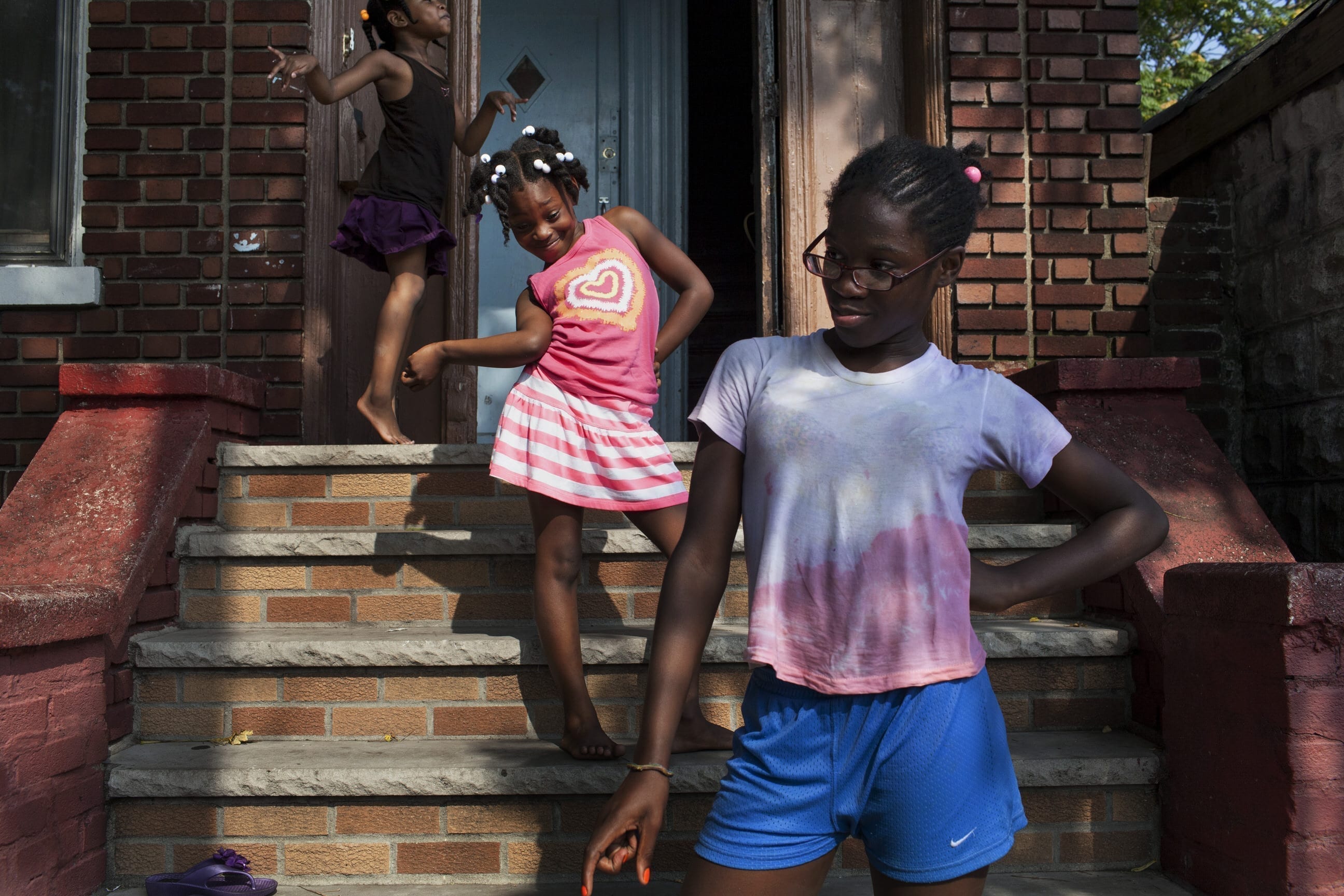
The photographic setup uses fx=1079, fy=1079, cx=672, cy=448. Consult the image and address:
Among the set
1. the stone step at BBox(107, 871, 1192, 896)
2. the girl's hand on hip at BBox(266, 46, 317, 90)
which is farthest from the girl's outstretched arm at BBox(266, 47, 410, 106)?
the stone step at BBox(107, 871, 1192, 896)

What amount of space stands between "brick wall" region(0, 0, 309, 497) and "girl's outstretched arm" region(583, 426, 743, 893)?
3.41 m

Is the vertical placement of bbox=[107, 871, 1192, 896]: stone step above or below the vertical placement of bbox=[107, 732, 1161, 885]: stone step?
below

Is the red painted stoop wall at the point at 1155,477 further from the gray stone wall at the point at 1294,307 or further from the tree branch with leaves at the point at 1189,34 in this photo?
the tree branch with leaves at the point at 1189,34

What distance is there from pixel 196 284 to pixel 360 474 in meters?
1.48

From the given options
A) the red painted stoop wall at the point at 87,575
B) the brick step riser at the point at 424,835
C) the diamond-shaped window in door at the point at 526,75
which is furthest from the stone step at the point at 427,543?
the diamond-shaped window in door at the point at 526,75

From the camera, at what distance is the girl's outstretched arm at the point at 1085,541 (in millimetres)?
1523

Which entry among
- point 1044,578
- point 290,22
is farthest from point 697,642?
point 290,22

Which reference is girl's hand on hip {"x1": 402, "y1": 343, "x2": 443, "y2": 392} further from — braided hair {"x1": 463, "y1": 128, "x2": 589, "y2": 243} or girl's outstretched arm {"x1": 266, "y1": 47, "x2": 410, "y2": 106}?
girl's outstretched arm {"x1": 266, "y1": 47, "x2": 410, "y2": 106}

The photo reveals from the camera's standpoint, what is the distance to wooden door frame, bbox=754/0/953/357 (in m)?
5.30

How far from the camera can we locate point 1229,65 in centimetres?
505

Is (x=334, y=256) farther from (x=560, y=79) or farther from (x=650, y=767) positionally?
(x=650, y=767)

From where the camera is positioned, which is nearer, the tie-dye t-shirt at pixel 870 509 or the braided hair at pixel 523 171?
the tie-dye t-shirt at pixel 870 509

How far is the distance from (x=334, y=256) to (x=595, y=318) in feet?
8.27

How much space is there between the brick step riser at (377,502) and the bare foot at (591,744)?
103 cm
